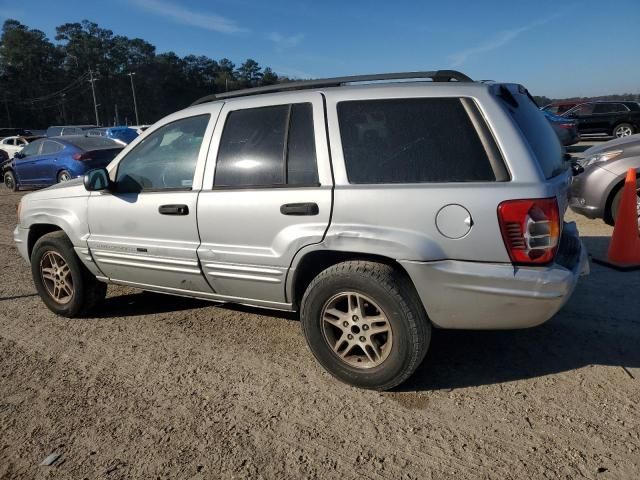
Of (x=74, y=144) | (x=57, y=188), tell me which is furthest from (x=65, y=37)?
(x=57, y=188)

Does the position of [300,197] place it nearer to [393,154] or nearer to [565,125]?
[393,154]

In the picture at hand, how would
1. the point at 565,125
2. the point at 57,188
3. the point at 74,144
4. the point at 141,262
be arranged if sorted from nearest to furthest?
the point at 141,262 → the point at 57,188 → the point at 74,144 → the point at 565,125

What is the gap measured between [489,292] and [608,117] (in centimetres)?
2105

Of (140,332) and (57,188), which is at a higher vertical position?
(57,188)

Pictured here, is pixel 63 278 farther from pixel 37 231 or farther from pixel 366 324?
pixel 366 324

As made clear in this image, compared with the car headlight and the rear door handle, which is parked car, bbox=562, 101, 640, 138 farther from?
the rear door handle

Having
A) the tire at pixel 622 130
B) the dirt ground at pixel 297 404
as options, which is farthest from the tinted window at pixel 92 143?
the tire at pixel 622 130

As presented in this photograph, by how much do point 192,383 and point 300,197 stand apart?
139cm

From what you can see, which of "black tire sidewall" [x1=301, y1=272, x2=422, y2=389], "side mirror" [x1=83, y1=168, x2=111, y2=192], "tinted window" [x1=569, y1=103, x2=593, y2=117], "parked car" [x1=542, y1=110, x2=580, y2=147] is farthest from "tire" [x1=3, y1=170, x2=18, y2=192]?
"tinted window" [x1=569, y1=103, x2=593, y2=117]

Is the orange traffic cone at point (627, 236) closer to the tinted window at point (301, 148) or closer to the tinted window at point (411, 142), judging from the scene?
the tinted window at point (411, 142)

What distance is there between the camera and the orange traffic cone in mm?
5051

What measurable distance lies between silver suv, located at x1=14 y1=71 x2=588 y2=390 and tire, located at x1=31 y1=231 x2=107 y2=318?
2.10 ft

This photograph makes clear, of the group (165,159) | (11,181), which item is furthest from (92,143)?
(165,159)

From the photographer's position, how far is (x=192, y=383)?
3182 mm
